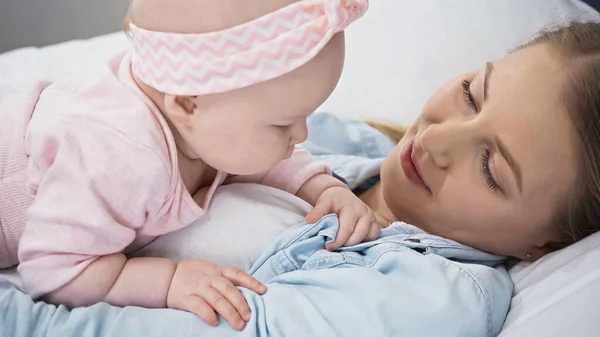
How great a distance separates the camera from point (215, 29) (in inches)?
28.8

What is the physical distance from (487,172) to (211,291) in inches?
17.5

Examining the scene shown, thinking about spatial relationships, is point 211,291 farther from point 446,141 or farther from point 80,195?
point 446,141

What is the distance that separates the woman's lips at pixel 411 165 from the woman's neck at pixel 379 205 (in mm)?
99

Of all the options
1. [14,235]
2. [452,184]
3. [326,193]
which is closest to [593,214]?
[452,184]

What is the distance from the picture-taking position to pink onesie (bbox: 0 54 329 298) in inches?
30.4

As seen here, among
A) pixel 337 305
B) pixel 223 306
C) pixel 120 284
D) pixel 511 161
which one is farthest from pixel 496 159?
pixel 120 284

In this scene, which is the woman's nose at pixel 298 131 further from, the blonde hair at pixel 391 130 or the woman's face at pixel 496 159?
the blonde hair at pixel 391 130

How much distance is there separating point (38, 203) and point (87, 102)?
0.15 metres

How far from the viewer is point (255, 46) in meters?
0.73

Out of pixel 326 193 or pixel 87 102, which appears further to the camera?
pixel 326 193

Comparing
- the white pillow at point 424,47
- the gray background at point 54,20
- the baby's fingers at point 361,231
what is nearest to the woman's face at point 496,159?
the baby's fingers at point 361,231

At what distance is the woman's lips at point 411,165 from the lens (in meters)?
1.05

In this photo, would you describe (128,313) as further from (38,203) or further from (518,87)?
(518,87)

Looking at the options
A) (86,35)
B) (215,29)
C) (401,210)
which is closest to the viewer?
(215,29)
